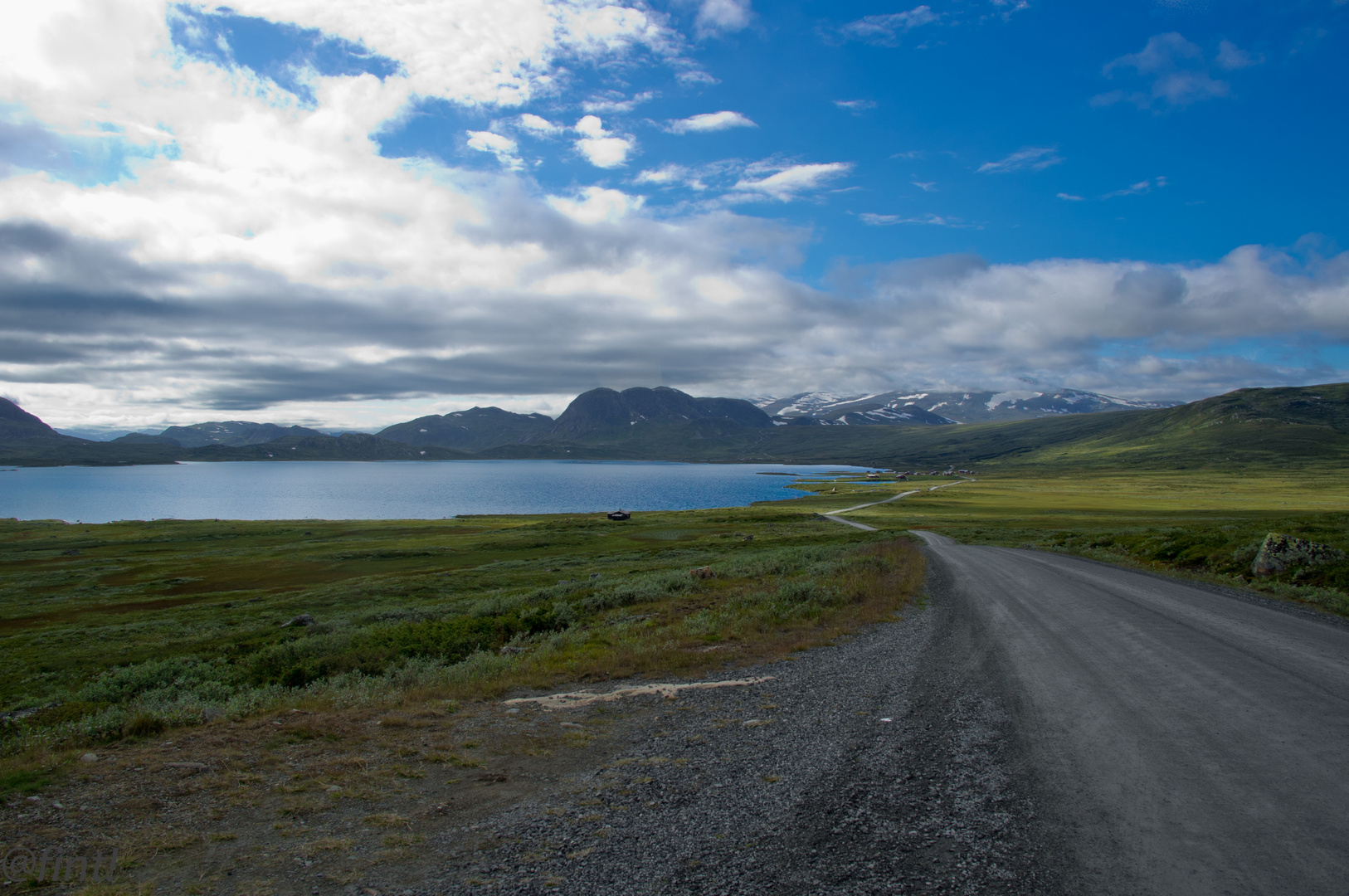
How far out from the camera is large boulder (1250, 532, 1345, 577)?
2298cm

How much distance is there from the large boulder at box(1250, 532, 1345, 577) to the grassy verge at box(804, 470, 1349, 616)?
45 cm

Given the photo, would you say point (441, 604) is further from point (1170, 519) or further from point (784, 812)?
point (1170, 519)

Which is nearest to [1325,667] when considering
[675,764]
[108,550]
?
[675,764]

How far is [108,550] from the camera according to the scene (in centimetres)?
6662

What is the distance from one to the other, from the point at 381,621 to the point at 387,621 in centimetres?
26

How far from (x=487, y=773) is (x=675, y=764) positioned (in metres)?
2.66

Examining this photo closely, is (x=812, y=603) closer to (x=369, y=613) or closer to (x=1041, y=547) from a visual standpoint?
(x=369, y=613)

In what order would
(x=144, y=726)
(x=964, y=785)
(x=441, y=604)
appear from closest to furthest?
1. (x=964, y=785)
2. (x=144, y=726)
3. (x=441, y=604)

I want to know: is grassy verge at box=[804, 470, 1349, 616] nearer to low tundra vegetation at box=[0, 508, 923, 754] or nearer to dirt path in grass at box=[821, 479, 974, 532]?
dirt path in grass at box=[821, 479, 974, 532]

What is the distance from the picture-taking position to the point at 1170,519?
67.2m

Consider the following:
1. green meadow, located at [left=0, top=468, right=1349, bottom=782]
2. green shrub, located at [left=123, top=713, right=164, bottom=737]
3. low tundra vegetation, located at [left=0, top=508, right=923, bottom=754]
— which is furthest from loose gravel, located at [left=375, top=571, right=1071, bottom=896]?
green shrub, located at [left=123, top=713, right=164, bottom=737]

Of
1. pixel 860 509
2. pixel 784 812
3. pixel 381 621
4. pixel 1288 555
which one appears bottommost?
pixel 860 509

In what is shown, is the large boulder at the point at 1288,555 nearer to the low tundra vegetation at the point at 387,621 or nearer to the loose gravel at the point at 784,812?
the low tundra vegetation at the point at 387,621

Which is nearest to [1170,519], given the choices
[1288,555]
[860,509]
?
[860,509]
